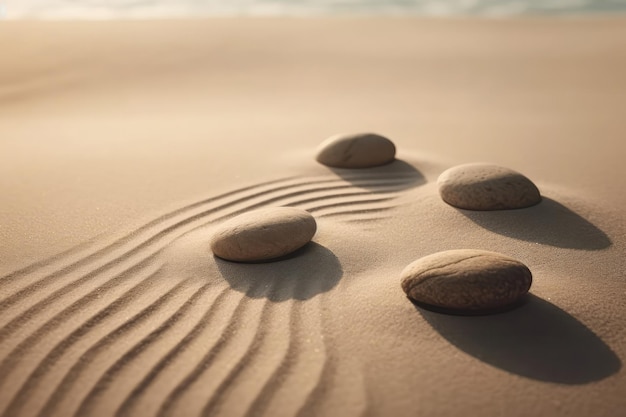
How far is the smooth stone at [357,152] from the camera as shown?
385cm

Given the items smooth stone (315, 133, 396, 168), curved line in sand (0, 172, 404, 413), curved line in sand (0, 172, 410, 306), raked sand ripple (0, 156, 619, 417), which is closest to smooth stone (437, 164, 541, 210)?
raked sand ripple (0, 156, 619, 417)

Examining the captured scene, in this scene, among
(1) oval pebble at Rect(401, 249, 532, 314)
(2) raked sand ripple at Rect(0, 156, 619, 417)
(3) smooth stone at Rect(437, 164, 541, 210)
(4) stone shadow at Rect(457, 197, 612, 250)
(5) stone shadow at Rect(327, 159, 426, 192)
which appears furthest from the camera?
(5) stone shadow at Rect(327, 159, 426, 192)

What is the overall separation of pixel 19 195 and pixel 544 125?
4270 millimetres

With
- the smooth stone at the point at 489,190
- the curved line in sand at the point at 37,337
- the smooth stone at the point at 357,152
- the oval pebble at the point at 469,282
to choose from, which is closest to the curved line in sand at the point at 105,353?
the curved line in sand at the point at 37,337

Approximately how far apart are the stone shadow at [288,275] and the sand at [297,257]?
0.4 inches

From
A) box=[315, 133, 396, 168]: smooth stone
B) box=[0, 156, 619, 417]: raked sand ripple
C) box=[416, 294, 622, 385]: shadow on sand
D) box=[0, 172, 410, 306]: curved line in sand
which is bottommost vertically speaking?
box=[416, 294, 622, 385]: shadow on sand

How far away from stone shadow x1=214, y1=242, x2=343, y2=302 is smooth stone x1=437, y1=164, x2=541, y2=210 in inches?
35.6

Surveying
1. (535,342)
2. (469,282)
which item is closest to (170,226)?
(469,282)

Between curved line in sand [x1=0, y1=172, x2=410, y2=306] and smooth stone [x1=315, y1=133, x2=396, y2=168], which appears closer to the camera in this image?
curved line in sand [x1=0, y1=172, x2=410, y2=306]

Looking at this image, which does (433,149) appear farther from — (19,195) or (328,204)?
(19,195)

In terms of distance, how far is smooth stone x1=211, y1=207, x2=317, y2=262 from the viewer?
8.21 feet

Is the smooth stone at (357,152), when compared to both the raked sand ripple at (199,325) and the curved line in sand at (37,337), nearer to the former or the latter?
the raked sand ripple at (199,325)

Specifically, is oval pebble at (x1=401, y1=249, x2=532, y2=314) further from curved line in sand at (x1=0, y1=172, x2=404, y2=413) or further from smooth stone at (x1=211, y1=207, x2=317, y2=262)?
curved line in sand at (x1=0, y1=172, x2=404, y2=413)

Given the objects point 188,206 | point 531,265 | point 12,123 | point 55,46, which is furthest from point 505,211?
point 55,46
